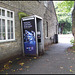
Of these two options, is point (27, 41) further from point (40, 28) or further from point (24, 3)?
point (24, 3)

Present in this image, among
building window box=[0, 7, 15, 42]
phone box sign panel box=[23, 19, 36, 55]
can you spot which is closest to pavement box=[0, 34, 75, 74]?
phone box sign panel box=[23, 19, 36, 55]

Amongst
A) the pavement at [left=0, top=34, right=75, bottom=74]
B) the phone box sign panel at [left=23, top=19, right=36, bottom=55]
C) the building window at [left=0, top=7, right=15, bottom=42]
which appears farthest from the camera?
the phone box sign panel at [left=23, top=19, right=36, bottom=55]

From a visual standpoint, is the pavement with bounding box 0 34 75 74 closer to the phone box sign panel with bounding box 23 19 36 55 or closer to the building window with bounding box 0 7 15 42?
the phone box sign panel with bounding box 23 19 36 55

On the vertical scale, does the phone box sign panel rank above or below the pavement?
above

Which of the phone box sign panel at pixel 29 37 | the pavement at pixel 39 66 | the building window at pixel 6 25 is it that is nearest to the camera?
the pavement at pixel 39 66

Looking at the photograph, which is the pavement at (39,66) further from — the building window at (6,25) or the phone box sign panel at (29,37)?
the building window at (6,25)

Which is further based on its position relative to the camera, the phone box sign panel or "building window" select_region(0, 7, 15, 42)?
the phone box sign panel

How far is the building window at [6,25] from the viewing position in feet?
19.0

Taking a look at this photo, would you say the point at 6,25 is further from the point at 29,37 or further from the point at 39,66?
the point at 39,66

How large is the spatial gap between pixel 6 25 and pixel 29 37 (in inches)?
68.8

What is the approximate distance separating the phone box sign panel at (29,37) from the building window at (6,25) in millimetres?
878

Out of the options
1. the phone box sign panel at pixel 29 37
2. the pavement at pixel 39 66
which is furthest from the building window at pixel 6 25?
the pavement at pixel 39 66

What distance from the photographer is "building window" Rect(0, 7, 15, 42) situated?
5797mm

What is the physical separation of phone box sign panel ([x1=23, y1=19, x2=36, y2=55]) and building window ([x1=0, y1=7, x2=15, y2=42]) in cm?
88
